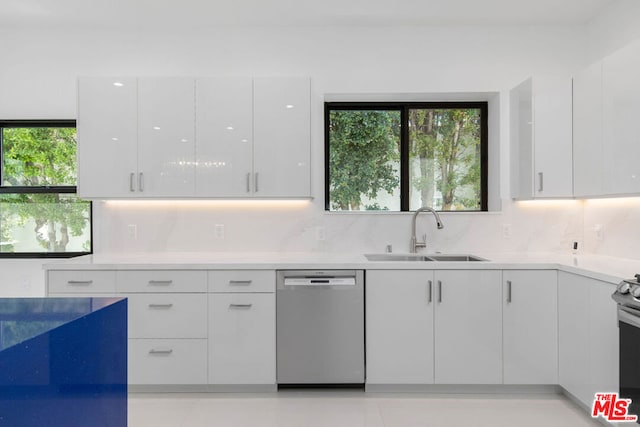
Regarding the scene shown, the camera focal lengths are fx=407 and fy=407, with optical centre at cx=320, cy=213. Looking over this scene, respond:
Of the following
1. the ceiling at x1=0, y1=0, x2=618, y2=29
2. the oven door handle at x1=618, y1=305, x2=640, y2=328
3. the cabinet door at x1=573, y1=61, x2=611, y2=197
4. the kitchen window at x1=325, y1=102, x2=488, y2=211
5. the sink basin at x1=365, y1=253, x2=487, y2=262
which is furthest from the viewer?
the kitchen window at x1=325, y1=102, x2=488, y2=211

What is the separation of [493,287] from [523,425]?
0.82 metres

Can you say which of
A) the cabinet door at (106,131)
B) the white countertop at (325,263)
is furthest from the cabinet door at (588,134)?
the cabinet door at (106,131)

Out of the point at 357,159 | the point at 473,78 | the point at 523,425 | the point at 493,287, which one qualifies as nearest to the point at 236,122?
the point at 357,159

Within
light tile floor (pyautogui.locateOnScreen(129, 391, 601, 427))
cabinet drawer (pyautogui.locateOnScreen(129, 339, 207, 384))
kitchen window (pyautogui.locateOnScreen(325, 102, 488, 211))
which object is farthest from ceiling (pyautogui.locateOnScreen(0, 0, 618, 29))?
light tile floor (pyautogui.locateOnScreen(129, 391, 601, 427))

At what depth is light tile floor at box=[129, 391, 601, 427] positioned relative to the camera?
2.42m

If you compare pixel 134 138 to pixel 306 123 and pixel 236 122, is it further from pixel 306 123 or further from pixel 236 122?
pixel 306 123

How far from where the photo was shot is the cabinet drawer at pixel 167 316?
108 inches

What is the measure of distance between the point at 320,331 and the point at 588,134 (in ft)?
7.22

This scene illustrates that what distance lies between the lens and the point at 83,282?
278 cm

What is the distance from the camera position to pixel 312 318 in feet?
9.02

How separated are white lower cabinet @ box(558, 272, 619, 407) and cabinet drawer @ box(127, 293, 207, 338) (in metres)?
2.36

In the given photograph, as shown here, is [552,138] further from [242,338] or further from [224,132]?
[242,338]

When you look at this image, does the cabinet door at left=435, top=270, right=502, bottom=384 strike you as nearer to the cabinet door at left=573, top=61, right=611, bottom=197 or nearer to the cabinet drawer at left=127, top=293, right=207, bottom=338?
the cabinet door at left=573, top=61, right=611, bottom=197

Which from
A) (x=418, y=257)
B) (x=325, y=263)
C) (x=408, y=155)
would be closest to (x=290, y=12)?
(x=408, y=155)
